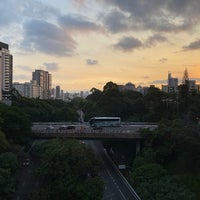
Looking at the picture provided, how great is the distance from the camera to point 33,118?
7838 cm

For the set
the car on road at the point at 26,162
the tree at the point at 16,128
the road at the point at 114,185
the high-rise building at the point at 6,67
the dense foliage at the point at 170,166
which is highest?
the high-rise building at the point at 6,67

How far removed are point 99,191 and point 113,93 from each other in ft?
162

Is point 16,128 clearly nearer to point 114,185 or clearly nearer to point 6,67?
point 114,185

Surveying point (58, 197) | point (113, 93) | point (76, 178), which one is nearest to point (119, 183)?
point (76, 178)

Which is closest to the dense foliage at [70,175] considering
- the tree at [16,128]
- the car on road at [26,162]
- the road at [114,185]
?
the road at [114,185]

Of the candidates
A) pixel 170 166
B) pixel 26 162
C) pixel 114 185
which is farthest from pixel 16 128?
pixel 170 166

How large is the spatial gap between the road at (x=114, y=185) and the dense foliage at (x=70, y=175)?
2.27m

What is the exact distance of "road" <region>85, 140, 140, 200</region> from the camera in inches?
1228

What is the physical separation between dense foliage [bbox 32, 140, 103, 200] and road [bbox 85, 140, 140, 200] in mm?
2269

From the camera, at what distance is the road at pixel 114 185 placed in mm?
31203

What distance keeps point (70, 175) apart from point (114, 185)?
7.07m

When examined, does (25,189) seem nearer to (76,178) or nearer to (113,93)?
(76,178)

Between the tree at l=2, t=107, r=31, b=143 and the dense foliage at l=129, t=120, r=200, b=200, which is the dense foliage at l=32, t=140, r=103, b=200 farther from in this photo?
the tree at l=2, t=107, r=31, b=143

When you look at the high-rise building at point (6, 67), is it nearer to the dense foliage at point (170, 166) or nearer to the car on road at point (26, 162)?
the car on road at point (26, 162)
